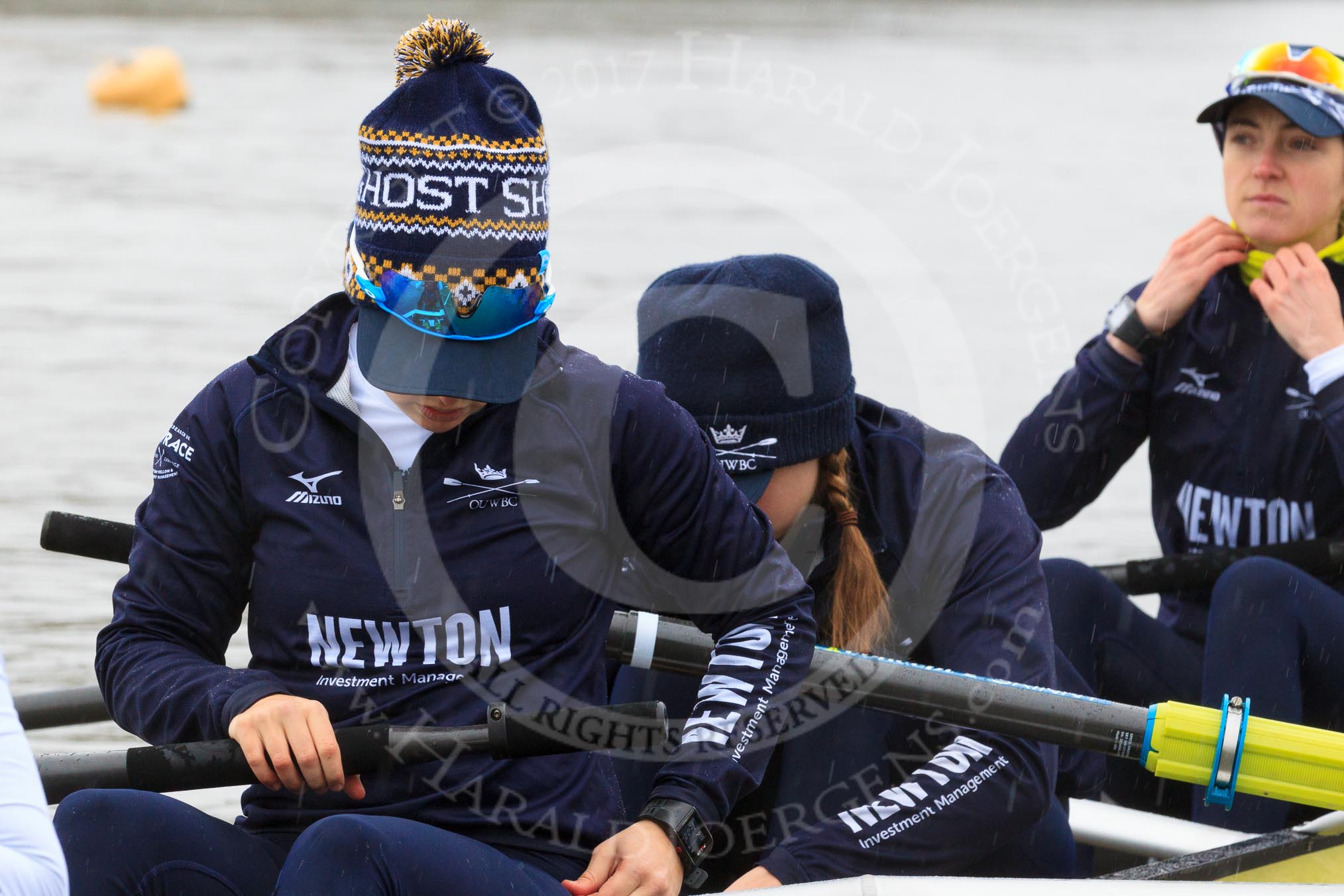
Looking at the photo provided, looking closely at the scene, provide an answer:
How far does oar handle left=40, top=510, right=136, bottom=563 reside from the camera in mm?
2469

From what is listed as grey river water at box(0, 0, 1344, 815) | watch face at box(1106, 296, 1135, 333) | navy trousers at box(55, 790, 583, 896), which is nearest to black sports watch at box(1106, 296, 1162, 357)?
watch face at box(1106, 296, 1135, 333)

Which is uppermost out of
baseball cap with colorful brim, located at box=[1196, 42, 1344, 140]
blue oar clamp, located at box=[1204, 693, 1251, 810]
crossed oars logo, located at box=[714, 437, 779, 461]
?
baseball cap with colorful brim, located at box=[1196, 42, 1344, 140]

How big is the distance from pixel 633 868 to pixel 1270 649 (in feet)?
4.23

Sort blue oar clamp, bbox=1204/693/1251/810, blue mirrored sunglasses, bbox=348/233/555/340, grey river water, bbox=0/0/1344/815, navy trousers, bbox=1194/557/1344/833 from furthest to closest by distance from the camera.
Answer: grey river water, bbox=0/0/1344/815 < navy trousers, bbox=1194/557/1344/833 < blue oar clamp, bbox=1204/693/1251/810 < blue mirrored sunglasses, bbox=348/233/555/340

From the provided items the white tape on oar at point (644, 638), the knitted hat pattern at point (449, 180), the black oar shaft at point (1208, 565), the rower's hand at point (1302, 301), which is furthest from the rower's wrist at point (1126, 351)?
the knitted hat pattern at point (449, 180)

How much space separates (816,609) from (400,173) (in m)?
0.84

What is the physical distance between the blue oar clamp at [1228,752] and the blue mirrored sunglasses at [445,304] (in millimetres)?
1019

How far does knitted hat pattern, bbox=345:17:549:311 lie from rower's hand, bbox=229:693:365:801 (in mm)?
460

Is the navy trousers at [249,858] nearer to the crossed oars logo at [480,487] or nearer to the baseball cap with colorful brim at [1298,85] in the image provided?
the crossed oars logo at [480,487]

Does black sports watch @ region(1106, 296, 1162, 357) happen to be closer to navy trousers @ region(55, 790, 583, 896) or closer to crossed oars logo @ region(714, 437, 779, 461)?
crossed oars logo @ region(714, 437, 779, 461)

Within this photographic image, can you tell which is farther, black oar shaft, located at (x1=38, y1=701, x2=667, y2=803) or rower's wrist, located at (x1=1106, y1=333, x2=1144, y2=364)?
rower's wrist, located at (x1=1106, y1=333, x2=1144, y2=364)

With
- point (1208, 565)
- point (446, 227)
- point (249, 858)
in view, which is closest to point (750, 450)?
point (446, 227)

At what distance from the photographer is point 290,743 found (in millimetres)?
1822

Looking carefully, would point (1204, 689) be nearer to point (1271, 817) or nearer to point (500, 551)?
point (1271, 817)
